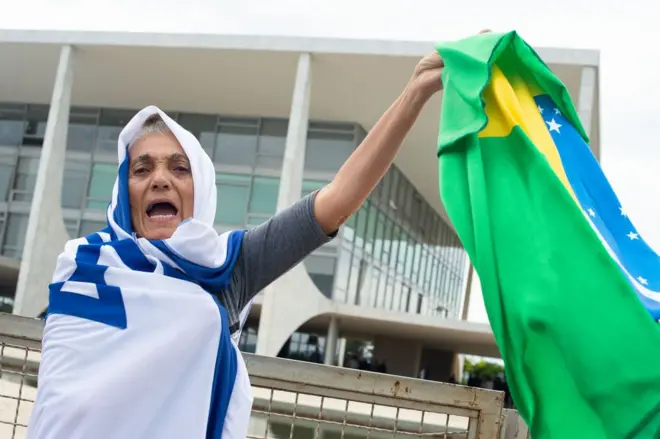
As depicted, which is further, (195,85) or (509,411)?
(195,85)

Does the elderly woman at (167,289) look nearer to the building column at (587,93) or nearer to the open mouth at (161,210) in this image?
the open mouth at (161,210)

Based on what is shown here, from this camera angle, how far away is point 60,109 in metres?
21.9

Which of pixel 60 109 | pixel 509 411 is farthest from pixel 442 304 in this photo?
pixel 509 411

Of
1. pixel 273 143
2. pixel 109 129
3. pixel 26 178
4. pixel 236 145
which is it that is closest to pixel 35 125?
pixel 26 178

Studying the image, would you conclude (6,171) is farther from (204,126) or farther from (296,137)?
(296,137)

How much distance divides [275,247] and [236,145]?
22.7m

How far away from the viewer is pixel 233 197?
79.3ft

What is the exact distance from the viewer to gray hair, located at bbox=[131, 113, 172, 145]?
7.14 feet

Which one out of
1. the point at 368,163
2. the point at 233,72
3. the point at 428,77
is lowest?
the point at 368,163

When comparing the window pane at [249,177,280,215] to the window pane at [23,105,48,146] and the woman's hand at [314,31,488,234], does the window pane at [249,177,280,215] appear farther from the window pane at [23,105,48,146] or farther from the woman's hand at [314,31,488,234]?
the woman's hand at [314,31,488,234]

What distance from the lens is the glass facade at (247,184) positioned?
23.4m

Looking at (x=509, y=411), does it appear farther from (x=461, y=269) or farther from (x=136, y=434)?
(x=461, y=269)

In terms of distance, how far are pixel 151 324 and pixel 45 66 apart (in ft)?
76.1

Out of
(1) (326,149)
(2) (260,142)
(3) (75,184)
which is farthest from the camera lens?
(3) (75,184)
